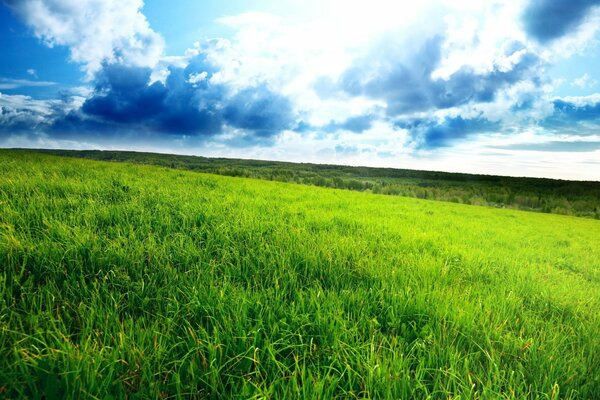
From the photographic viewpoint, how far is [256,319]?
203 centimetres

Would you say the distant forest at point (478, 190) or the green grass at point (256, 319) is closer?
the green grass at point (256, 319)

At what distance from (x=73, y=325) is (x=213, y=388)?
118 cm

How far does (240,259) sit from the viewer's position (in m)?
3.40

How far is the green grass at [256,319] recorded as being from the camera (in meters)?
1.54

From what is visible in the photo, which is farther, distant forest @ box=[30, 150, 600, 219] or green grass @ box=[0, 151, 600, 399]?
A: distant forest @ box=[30, 150, 600, 219]

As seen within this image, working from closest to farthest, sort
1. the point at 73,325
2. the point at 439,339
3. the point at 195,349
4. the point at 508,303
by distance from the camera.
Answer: the point at 195,349, the point at 73,325, the point at 439,339, the point at 508,303

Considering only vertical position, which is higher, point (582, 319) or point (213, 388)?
point (213, 388)

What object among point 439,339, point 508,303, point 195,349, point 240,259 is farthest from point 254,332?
point 508,303

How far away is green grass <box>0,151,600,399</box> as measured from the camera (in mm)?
1539

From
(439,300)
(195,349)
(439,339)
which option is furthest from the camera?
(439,300)

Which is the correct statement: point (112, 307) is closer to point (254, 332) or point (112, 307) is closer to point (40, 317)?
point (40, 317)

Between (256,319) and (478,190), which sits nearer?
(256,319)

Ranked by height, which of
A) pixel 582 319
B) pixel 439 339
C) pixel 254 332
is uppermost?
pixel 254 332

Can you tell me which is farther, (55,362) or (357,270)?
(357,270)
